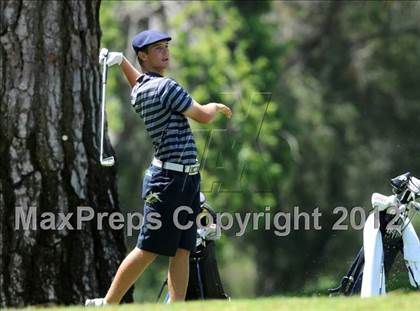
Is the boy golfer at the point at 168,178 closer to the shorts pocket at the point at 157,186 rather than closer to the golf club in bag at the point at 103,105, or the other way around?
the shorts pocket at the point at 157,186

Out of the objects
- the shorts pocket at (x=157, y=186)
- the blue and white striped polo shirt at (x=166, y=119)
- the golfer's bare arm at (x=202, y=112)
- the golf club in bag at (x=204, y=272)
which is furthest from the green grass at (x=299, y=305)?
the golf club in bag at (x=204, y=272)

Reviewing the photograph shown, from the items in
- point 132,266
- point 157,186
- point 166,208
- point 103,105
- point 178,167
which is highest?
point 103,105

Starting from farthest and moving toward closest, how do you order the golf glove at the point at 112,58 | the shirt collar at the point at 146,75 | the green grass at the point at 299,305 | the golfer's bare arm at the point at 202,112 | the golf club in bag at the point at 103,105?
1. the golf glove at the point at 112,58
2. the golf club in bag at the point at 103,105
3. the shirt collar at the point at 146,75
4. the golfer's bare arm at the point at 202,112
5. the green grass at the point at 299,305

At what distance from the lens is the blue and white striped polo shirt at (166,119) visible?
933 centimetres

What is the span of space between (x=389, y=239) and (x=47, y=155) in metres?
2.72

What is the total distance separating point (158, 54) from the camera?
959 cm

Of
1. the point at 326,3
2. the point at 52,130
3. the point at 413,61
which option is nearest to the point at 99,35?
the point at 52,130

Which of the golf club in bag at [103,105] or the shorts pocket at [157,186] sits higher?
the golf club in bag at [103,105]

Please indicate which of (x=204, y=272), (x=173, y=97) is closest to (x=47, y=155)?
(x=204, y=272)

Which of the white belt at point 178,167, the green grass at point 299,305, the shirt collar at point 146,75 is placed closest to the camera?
the green grass at point 299,305

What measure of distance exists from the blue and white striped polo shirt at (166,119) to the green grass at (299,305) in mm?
1096

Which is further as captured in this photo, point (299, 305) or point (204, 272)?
point (204, 272)

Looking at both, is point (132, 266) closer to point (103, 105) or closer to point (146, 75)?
point (146, 75)

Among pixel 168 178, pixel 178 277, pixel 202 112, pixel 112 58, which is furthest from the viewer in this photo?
pixel 112 58
